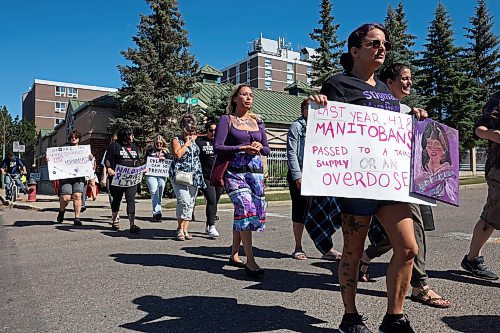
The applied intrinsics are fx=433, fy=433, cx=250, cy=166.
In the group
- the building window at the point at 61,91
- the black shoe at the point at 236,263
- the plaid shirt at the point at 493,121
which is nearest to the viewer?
the plaid shirt at the point at 493,121

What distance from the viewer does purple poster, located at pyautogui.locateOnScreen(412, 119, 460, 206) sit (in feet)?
9.12

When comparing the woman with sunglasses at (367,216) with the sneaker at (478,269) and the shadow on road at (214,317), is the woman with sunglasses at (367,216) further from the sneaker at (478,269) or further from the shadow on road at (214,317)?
the sneaker at (478,269)

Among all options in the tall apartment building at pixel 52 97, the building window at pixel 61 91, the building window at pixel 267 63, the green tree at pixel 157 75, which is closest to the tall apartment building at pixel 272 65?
the building window at pixel 267 63

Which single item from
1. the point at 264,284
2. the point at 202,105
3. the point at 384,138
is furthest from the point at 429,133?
the point at 202,105

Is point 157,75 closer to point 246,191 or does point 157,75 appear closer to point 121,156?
point 121,156

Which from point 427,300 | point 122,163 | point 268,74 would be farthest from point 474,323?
point 268,74

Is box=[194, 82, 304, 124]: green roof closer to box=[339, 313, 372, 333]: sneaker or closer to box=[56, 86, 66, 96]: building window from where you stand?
box=[339, 313, 372, 333]: sneaker

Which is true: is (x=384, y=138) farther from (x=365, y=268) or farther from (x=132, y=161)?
(x=132, y=161)

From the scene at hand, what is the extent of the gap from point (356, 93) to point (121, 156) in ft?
19.5

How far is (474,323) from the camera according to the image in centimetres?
308

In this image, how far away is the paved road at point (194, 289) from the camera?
3.18 metres

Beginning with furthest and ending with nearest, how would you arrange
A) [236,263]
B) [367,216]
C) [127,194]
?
[127,194] < [236,263] < [367,216]

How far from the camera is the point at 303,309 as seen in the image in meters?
3.45

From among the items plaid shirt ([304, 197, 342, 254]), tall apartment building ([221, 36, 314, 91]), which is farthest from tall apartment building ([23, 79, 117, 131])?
plaid shirt ([304, 197, 342, 254])
